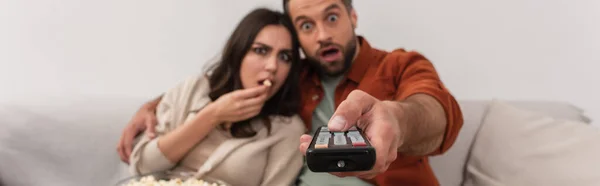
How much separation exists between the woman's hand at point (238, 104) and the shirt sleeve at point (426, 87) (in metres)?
0.31

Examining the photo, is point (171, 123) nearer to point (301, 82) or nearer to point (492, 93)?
point (301, 82)

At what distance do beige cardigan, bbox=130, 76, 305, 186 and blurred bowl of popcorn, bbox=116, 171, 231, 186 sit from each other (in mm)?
16

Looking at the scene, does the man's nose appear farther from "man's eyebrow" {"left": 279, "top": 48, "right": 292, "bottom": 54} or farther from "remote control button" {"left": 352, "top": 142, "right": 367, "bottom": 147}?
"remote control button" {"left": 352, "top": 142, "right": 367, "bottom": 147}

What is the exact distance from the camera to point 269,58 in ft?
3.16

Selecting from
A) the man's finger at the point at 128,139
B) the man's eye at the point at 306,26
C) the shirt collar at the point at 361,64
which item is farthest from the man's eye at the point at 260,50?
the man's finger at the point at 128,139

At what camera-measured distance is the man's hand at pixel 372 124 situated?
1.50 ft

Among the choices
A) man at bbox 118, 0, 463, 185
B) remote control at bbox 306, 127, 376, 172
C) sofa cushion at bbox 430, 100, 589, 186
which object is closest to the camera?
remote control at bbox 306, 127, 376, 172

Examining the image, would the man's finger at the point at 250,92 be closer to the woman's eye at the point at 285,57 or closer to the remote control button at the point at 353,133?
→ the woman's eye at the point at 285,57

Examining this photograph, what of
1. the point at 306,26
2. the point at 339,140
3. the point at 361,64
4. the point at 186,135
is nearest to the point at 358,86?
the point at 361,64

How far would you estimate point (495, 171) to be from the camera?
948mm

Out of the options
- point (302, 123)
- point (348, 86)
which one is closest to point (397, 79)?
point (348, 86)

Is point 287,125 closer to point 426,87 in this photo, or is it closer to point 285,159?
point 285,159

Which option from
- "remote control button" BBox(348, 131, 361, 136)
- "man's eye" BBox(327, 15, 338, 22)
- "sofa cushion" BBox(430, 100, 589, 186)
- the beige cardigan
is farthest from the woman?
"remote control button" BBox(348, 131, 361, 136)

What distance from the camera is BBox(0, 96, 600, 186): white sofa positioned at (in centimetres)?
96
